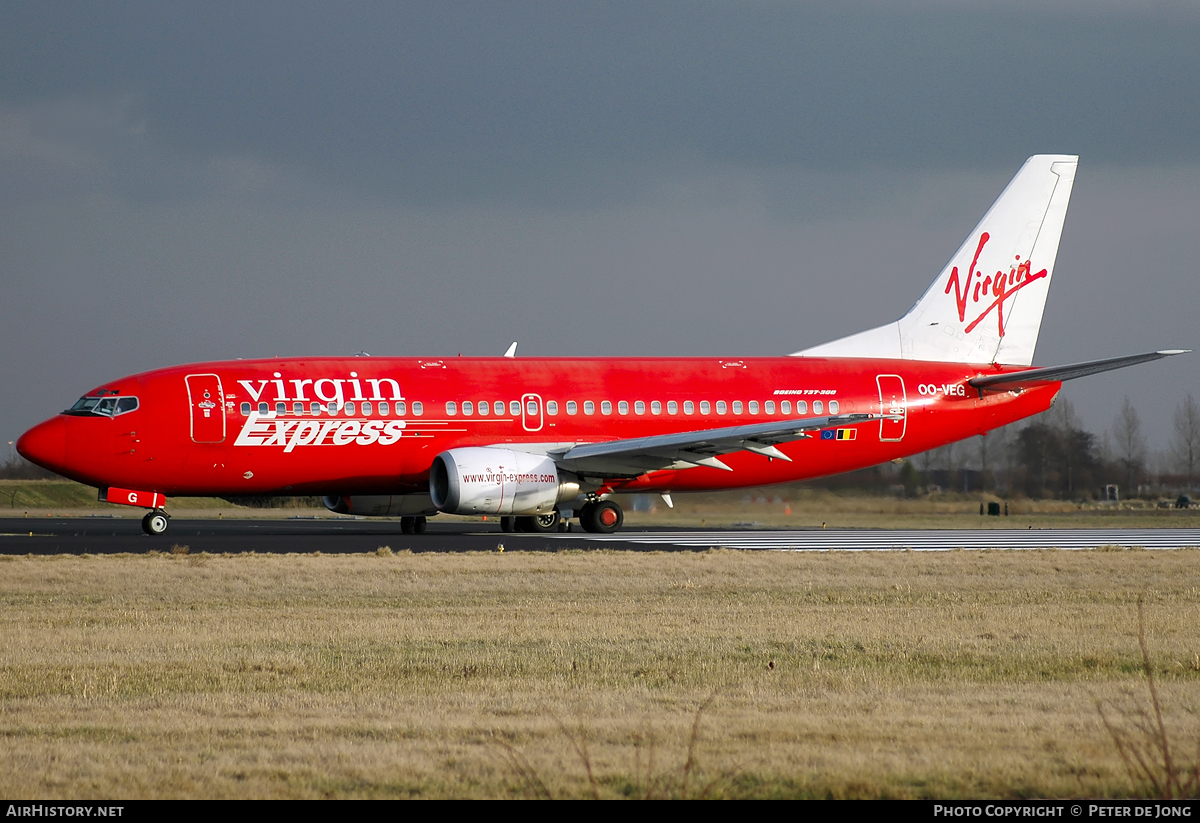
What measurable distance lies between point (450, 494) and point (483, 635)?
47.6ft

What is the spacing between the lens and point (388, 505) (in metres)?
29.7

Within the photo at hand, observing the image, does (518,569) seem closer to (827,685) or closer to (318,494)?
(827,685)

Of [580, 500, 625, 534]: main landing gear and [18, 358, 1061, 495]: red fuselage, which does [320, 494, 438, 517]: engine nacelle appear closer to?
[18, 358, 1061, 495]: red fuselage

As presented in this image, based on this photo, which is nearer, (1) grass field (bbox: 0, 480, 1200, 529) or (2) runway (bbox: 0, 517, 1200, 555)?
(2) runway (bbox: 0, 517, 1200, 555)

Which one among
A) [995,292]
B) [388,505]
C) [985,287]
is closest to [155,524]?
[388,505]

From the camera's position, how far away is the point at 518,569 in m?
18.2

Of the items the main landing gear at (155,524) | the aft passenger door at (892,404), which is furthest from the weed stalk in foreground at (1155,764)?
the aft passenger door at (892,404)

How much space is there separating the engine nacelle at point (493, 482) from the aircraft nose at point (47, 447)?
7632 millimetres

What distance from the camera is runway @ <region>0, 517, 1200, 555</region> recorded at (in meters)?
22.8

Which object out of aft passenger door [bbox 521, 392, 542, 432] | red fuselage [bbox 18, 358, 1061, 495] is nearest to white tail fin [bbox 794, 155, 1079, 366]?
red fuselage [bbox 18, 358, 1061, 495]

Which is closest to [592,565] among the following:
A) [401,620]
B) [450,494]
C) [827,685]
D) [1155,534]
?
[401,620]

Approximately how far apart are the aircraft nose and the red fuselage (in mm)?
29

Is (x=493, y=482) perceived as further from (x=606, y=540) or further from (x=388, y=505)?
(x=388, y=505)

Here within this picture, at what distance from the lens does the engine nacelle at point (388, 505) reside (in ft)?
97.0
